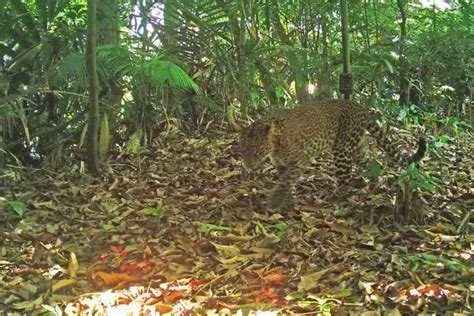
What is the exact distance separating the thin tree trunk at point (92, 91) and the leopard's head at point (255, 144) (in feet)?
4.45

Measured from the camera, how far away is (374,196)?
5.68 metres

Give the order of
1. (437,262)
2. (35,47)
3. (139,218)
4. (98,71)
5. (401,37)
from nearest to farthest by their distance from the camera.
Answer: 1. (437,262)
2. (139,218)
3. (98,71)
4. (35,47)
5. (401,37)

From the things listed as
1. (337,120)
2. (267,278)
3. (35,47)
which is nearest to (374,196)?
(337,120)

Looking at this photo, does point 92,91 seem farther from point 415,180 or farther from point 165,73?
point 415,180

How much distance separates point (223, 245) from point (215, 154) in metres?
2.34

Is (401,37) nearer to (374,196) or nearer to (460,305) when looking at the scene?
(374,196)

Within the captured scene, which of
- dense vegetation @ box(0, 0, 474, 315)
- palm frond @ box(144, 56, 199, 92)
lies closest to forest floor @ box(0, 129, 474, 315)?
dense vegetation @ box(0, 0, 474, 315)

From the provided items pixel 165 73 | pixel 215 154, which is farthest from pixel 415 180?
pixel 215 154

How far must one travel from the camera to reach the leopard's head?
599cm

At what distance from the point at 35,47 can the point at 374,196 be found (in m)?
3.91

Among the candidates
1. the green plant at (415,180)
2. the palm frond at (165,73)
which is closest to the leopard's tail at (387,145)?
the green plant at (415,180)

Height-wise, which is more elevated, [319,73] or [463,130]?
[319,73]

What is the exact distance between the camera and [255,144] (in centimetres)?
599

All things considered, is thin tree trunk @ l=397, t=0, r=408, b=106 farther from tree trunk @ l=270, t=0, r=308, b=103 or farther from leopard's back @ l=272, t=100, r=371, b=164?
leopard's back @ l=272, t=100, r=371, b=164
